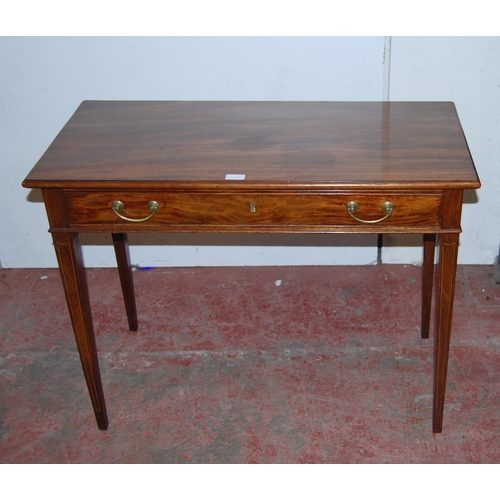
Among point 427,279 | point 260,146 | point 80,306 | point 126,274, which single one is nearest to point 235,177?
point 260,146

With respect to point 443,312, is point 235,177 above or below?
above

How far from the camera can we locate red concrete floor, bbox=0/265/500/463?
8.82 ft

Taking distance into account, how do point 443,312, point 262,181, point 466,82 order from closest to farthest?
1. point 262,181
2. point 443,312
3. point 466,82

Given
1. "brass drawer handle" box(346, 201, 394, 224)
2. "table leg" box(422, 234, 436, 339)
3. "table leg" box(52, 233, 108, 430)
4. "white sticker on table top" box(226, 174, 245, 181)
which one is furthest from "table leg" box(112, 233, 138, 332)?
"table leg" box(422, 234, 436, 339)

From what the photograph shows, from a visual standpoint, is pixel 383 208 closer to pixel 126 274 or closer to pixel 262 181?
pixel 262 181

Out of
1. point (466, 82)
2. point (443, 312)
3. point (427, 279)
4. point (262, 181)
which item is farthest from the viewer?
point (466, 82)

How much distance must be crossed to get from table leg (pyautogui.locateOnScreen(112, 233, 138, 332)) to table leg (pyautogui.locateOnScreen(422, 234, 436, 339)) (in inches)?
48.3

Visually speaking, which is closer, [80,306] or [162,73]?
[80,306]

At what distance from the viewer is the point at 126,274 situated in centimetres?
311

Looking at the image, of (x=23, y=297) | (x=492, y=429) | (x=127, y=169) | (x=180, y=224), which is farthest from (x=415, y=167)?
(x=23, y=297)

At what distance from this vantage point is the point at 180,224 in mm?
2357

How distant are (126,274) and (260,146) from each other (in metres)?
0.98

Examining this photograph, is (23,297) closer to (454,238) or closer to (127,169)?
(127,169)

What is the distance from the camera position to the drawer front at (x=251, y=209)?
2260 mm
